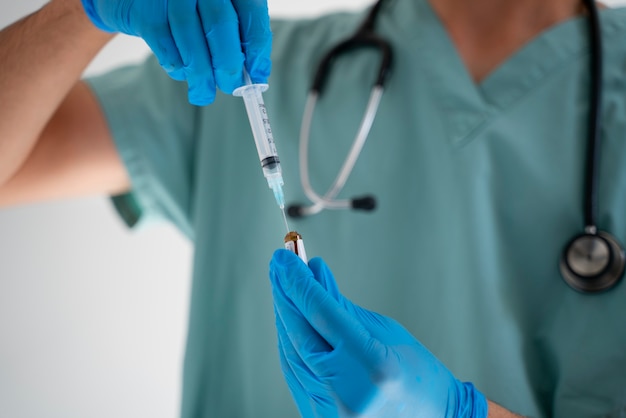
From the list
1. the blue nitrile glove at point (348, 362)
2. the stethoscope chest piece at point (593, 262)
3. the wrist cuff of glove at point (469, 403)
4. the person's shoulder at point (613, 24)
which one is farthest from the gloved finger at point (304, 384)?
the person's shoulder at point (613, 24)

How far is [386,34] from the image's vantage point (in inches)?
40.3

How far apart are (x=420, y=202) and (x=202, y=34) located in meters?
0.41

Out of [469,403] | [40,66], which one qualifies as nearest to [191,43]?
[40,66]

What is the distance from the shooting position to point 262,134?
2.37ft

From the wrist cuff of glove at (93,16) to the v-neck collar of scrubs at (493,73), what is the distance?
47 centimetres

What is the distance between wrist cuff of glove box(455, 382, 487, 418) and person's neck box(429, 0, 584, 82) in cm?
50

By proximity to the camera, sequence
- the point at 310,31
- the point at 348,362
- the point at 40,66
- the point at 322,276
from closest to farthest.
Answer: the point at 348,362 → the point at 322,276 → the point at 40,66 → the point at 310,31

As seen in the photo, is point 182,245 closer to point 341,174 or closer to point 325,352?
point 341,174

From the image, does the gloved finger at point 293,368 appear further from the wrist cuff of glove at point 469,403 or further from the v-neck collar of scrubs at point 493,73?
the v-neck collar of scrubs at point 493,73

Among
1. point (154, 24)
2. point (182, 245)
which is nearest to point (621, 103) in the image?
point (154, 24)

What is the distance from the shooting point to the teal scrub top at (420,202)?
2.73ft

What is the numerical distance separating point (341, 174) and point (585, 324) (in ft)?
1.25

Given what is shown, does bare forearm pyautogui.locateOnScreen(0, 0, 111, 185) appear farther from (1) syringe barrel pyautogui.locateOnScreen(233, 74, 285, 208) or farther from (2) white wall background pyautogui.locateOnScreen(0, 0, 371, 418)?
(2) white wall background pyautogui.locateOnScreen(0, 0, 371, 418)

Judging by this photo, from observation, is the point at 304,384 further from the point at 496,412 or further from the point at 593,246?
the point at 593,246
